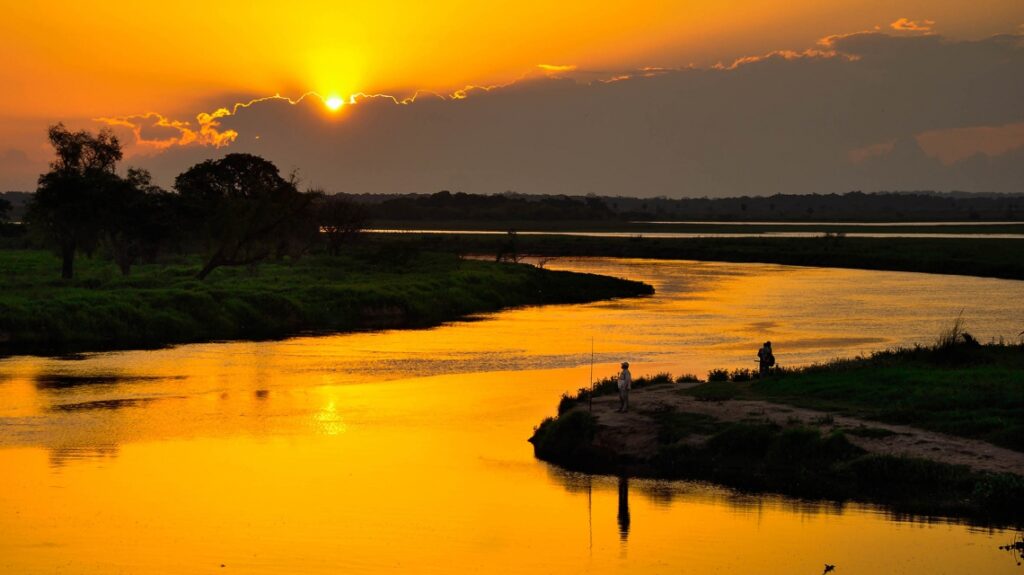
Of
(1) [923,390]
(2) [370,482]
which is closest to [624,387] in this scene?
(2) [370,482]

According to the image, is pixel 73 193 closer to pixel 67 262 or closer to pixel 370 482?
pixel 67 262

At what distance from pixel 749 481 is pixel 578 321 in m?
45.8

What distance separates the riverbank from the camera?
95.9 feet

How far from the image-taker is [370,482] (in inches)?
1249

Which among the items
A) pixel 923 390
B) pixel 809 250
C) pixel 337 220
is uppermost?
pixel 337 220

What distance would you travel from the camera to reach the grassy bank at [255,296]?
6519cm

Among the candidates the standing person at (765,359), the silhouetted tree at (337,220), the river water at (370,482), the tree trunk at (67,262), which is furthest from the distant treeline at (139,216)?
the standing person at (765,359)

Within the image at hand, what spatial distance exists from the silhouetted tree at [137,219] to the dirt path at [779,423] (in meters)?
63.1

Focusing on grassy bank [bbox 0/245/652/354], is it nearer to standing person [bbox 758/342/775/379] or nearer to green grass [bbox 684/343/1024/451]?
standing person [bbox 758/342/775/379]

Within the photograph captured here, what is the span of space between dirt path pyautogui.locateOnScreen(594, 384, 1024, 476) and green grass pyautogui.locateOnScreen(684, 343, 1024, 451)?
1.77 feet

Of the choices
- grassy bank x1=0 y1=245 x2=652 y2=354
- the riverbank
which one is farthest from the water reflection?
grassy bank x1=0 y1=245 x2=652 y2=354

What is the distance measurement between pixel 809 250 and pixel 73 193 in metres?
92.0

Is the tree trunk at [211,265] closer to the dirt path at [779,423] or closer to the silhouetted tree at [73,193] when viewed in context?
the silhouetted tree at [73,193]

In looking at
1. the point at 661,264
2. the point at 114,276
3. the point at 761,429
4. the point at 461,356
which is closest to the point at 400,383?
the point at 461,356
